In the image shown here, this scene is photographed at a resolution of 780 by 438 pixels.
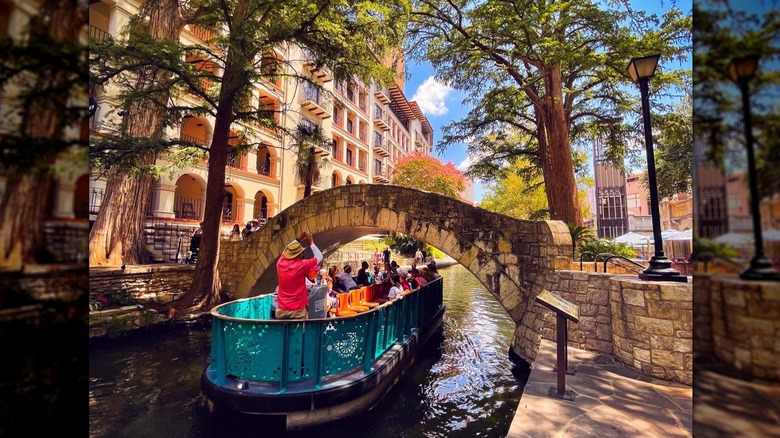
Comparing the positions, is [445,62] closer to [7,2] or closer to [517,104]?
[517,104]

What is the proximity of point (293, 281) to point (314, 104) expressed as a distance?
20904 millimetres

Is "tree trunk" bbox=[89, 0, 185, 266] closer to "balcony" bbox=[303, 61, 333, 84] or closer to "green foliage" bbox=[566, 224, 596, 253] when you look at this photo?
"balcony" bbox=[303, 61, 333, 84]

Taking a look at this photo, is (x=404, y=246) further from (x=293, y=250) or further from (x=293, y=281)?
(x=293, y=250)

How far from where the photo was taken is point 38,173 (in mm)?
536

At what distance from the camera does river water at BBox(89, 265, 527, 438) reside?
15.7 feet

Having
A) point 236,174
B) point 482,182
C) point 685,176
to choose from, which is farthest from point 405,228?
point 236,174

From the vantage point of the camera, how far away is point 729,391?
1.82 ft

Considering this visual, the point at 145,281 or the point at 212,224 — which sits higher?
the point at 212,224

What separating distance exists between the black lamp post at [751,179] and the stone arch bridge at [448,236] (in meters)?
Answer: 6.40

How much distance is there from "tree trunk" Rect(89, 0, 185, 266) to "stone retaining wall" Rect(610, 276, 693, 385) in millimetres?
12176

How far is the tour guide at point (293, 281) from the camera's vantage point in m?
4.69

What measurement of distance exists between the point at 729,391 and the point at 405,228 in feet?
27.1

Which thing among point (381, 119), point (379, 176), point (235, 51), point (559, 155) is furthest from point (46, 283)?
point (381, 119)

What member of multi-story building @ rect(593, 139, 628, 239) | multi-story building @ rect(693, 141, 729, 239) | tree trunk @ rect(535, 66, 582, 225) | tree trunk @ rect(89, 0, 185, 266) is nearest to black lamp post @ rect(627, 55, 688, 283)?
tree trunk @ rect(535, 66, 582, 225)
